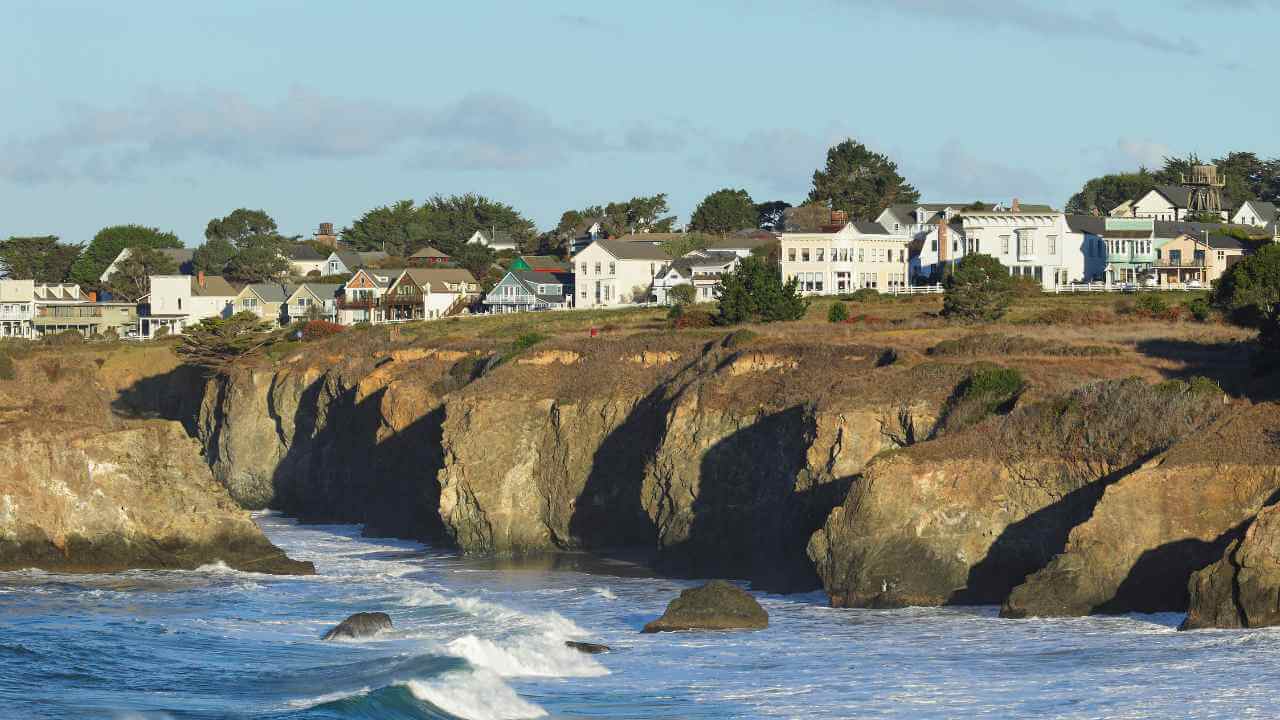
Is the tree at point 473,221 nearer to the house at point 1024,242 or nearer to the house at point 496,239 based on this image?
the house at point 496,239

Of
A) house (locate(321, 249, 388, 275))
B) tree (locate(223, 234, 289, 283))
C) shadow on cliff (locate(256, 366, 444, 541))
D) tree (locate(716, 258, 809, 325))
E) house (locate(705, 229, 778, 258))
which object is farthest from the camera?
house (locate(321, 249, 388, 275))

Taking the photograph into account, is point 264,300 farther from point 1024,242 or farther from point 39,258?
point 1024,242

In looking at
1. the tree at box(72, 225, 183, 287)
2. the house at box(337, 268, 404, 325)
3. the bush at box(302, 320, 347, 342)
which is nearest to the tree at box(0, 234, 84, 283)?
the tree at box(72, 225, 183, 287)

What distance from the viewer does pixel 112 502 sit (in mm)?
48188

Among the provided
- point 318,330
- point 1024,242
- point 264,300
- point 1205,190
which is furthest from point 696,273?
point 1205,190

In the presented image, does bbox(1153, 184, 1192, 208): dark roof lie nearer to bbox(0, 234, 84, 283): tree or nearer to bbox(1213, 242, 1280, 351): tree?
bbox(1213, 242, 1280, 351): tree

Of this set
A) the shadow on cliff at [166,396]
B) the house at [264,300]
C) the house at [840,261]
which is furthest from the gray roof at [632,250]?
the shadow on cliff at [166,396]

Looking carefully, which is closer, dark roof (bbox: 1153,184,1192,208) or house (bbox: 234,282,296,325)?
house (bbox: 234,282,296,325)

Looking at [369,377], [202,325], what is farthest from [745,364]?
[202,325]

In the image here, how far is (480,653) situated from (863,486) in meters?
11.3

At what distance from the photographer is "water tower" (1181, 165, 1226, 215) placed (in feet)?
441

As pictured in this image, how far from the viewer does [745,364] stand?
57188 millimetres

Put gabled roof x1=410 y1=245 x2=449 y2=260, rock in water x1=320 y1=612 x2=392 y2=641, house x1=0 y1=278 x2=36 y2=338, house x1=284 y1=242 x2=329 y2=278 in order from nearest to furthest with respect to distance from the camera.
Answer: rock in water x1=320 y1=612 x2=392 y2=641, house x1=0 y1=278 x2=36 y2=338, gabled roof x1=410 y1=245 x2=449 y2=260, house x1=284 y1=242 x2=329 y2=278

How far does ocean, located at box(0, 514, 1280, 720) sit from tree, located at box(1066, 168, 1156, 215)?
115365 mm
